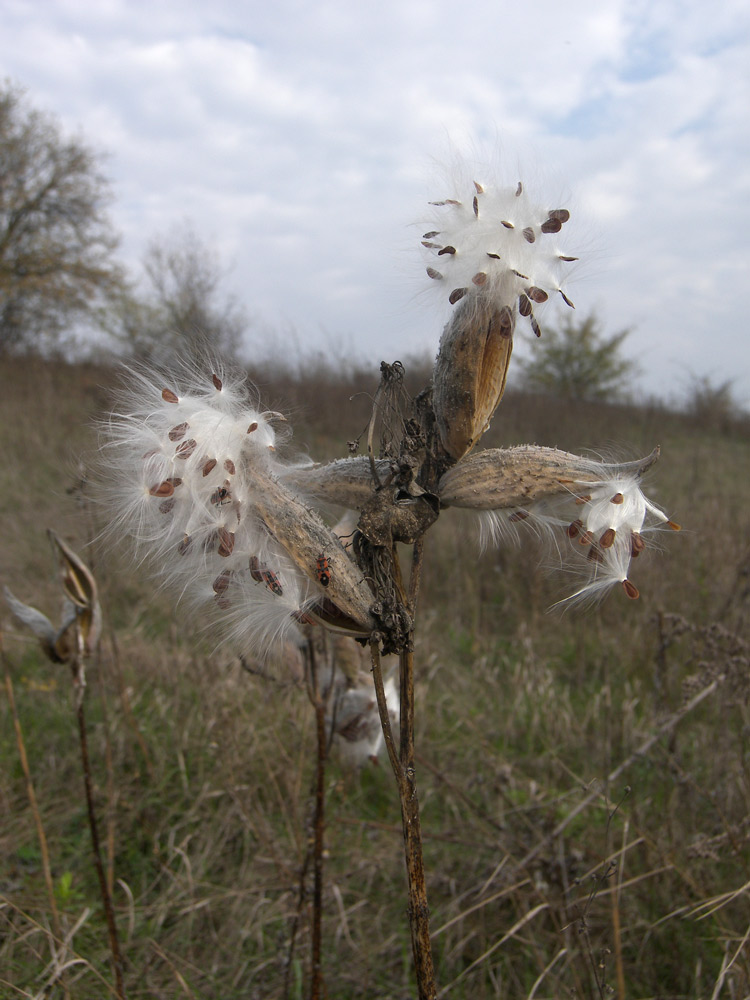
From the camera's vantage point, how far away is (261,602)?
41.1 inches

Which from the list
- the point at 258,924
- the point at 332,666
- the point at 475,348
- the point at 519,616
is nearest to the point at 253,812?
the point at 258,924

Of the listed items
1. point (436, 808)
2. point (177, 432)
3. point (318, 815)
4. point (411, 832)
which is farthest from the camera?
point (436, 808)

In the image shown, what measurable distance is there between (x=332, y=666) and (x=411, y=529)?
76cm

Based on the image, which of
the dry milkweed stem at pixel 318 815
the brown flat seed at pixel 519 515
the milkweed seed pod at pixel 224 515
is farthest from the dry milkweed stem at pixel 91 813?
the brown flat seed at pixel 519 515

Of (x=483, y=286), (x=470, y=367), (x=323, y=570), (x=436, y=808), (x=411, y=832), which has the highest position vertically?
(x=483, y=286)

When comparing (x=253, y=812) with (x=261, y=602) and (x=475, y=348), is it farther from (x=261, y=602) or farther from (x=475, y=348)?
(x=475, y=348)

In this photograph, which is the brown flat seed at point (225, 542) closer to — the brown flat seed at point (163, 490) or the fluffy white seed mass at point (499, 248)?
the brown flat seed at point (163, 490)

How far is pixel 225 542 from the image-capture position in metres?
0.93

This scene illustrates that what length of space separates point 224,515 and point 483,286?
49 cm

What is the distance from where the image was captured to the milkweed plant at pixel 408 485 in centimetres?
89

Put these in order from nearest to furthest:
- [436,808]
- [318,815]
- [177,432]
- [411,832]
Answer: [411,832]
[177,432]
[318,815]
[436,808]

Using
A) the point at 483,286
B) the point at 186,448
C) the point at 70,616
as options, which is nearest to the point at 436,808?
the point at 70,616

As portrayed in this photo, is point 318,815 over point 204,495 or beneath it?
beneath

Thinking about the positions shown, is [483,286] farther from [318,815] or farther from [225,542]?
[318,815]
